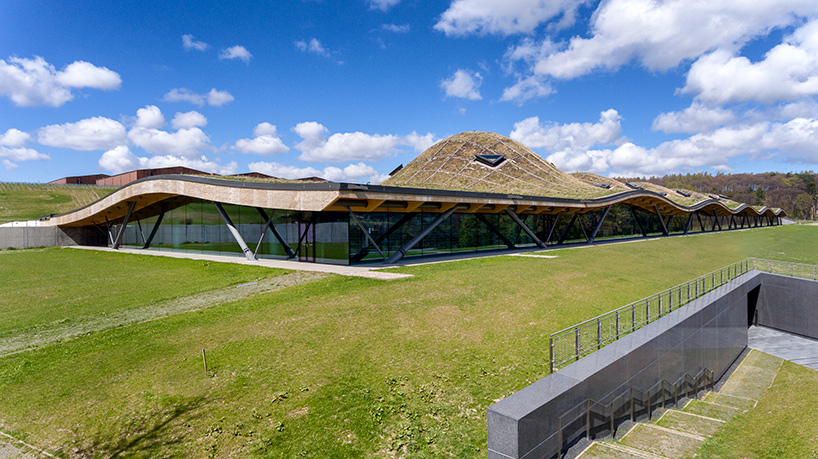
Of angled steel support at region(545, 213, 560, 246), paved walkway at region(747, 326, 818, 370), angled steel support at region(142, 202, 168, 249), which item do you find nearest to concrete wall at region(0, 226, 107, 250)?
angled steel support at region(142, 202, 168, 249)

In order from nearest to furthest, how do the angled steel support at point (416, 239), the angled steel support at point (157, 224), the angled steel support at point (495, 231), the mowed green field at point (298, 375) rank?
the mowed green field at point (298, 375) < the angled steel support at point (416, 239) < the angled steel support at point (495, 231) < the angled steel support at point (157, 224)

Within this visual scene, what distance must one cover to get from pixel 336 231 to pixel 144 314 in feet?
37.4

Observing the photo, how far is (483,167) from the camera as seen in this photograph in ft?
262

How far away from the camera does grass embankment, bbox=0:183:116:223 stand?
2329 inches

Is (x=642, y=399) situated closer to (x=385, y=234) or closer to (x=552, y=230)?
(x=385, y=234)

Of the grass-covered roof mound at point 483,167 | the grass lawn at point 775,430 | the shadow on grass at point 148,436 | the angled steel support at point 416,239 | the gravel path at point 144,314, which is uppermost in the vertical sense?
the grass-covered roof mound at point 483,167

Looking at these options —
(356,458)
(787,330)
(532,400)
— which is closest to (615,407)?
(532,400)

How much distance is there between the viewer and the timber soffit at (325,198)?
19844mm

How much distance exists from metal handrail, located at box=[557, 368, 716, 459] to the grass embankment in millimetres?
71251

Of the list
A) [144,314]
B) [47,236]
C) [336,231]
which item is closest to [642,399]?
[144,314]

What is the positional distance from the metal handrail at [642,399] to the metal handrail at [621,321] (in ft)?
3.12

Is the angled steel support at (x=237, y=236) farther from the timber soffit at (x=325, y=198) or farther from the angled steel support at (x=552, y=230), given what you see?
the angled steel support at (x=552, y=230)

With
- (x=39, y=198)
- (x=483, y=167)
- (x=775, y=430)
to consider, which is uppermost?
(x=483, y=167)

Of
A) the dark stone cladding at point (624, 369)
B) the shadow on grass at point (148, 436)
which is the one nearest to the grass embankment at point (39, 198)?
the shadow on grass at point (148, 436)
